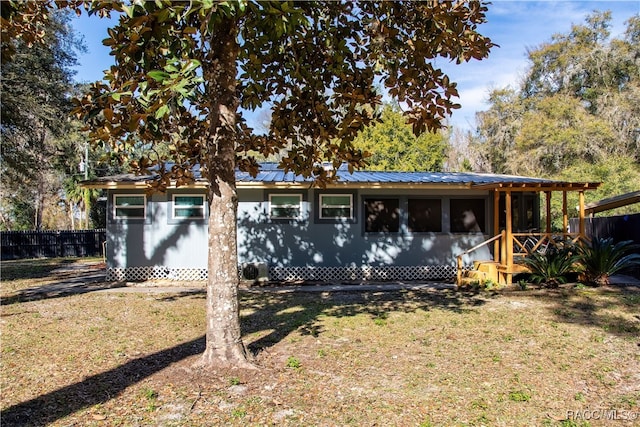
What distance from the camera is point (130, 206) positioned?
11.7 meters

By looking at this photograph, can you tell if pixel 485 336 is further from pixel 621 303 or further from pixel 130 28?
pixel 130 28

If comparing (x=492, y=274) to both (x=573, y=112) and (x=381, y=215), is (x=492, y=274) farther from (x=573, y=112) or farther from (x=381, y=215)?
(x=573, y=112)

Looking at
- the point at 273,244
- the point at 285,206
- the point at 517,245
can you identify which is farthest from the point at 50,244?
the point at 517,245

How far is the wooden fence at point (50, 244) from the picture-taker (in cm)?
2059

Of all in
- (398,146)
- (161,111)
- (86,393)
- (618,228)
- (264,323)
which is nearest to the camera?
(161,111)

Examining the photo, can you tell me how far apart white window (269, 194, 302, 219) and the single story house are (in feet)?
0.08

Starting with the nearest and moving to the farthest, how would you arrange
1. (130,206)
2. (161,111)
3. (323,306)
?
(161,111) < (323,306) < (130,206)

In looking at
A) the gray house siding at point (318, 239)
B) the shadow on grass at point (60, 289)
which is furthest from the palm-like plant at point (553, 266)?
the shadow on grass at point (60, 289)

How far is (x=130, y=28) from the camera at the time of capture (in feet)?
11.1

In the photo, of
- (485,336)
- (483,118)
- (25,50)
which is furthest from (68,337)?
(483,118)

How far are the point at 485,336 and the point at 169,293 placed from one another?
673cm

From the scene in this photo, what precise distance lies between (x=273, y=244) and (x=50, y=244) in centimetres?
1550

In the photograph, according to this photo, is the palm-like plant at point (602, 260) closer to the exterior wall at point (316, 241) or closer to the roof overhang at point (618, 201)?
the roof overhang at point (618, 201)

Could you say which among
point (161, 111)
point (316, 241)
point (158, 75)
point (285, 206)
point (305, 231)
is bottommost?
point (316, 241)
